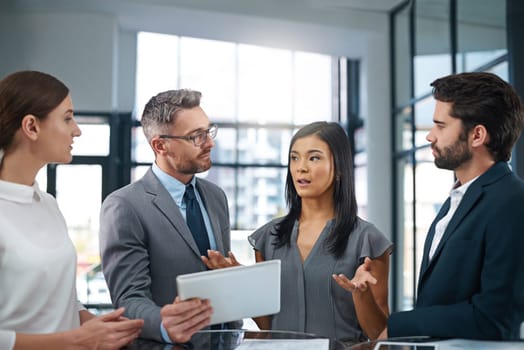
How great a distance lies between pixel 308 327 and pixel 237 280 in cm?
62

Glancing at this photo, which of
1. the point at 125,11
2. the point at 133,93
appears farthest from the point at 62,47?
the point at 133,93

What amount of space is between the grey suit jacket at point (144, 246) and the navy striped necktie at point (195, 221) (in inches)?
2.9

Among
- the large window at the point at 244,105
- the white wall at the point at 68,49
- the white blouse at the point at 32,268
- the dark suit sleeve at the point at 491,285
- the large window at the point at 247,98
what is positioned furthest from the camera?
the large window at the point at 247,98

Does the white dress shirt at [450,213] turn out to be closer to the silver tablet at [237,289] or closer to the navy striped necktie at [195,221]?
the silver tablet at [237,289]

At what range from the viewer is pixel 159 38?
12000mm

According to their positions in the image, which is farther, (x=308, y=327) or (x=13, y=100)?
(x=308, y=327)

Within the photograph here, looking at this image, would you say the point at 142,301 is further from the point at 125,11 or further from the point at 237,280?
the point at 125,11

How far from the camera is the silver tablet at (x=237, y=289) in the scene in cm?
201

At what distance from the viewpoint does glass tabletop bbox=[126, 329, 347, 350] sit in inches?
85.7

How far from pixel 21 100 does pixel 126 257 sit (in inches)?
28.1

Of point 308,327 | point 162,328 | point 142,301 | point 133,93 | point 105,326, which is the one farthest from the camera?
point 133,93

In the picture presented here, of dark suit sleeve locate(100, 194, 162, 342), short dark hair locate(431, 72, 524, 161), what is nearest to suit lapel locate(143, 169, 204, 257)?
dark suit sleeve locate(100, 194, 162, 342)

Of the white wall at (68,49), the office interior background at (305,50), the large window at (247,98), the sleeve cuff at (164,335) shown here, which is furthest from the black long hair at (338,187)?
the large window at (247,98)

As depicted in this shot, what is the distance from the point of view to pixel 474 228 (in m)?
2.21
